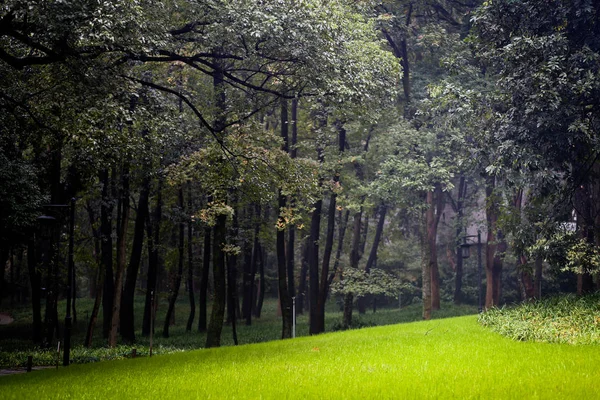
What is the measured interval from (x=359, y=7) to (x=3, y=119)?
15.5 m

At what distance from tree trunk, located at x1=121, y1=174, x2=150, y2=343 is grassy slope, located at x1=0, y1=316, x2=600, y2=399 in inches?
398

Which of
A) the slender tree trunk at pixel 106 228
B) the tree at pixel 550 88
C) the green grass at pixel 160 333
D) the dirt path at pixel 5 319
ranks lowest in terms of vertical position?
the dirt path at pixel 5 319

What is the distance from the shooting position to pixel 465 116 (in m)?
22.5

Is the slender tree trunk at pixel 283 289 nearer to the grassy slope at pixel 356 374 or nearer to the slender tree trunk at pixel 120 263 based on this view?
the slender tree trunk at pixel 120 263

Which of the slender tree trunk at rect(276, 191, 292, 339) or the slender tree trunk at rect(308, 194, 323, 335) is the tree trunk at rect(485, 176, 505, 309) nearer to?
the slender tree trunk at rect(308, 194, 323, 335)

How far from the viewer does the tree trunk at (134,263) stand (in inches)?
957

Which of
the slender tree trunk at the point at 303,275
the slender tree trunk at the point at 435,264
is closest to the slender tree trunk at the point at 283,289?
the slender tree trunk at the point at 435,264

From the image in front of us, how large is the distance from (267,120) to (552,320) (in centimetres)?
2229

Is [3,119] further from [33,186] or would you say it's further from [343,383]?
[343,383]

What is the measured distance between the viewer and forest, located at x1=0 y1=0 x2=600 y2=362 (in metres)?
13.6

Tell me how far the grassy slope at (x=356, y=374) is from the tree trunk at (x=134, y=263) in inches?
398

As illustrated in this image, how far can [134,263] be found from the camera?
81.1 feet

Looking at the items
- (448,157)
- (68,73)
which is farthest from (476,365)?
(448,157)

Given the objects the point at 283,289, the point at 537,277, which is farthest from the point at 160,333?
the point at 537,277
